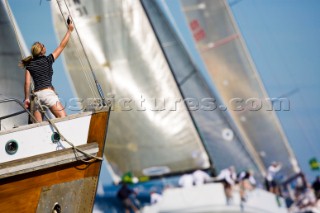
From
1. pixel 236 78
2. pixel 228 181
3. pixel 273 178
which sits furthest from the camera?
pixel 236 78

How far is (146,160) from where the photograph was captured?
13906 mm

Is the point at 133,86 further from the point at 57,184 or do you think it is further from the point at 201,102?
the point at 57,184

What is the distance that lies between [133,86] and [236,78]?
2.81 meters

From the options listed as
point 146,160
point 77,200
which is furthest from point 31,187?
point 146,160

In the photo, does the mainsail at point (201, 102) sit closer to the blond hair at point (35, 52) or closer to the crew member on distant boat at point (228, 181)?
the crew member on distant boat at point (228, 181)

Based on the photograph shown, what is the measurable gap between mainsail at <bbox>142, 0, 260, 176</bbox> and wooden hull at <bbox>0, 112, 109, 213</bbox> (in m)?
6.86

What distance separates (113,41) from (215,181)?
4.38 metres

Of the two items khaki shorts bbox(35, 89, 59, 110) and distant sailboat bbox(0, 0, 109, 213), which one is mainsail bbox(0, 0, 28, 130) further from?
distant sailboat bbox(0, 0, 109, 213)

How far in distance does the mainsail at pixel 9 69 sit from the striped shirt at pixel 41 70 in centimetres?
144

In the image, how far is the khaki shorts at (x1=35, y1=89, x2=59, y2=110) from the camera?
6625mm

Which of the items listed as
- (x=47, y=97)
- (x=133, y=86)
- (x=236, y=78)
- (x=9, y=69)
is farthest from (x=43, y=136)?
(x=236, y=78)

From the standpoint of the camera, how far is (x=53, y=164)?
20.8ft

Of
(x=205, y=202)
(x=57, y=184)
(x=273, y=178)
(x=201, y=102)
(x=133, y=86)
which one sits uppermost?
(x=133, y=86)

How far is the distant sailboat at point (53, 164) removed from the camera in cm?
633
